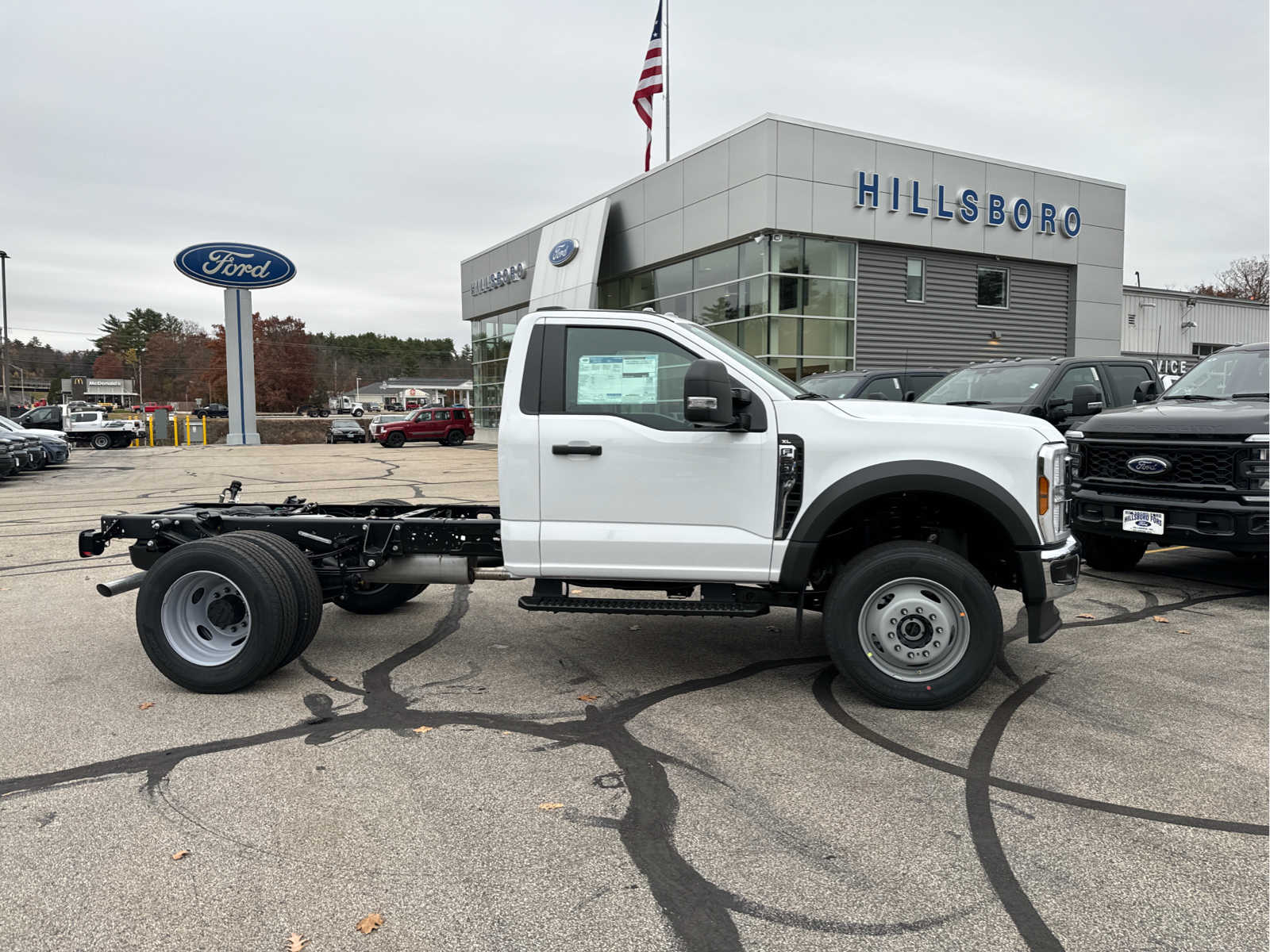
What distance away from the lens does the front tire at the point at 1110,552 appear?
812cm

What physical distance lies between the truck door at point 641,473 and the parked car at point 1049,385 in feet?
20.0

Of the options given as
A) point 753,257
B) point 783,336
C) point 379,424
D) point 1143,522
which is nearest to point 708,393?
point 1143,522

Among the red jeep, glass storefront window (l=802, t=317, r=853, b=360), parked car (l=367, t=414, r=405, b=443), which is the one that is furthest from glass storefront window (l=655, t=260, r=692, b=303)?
parked car (l=367, t=414, r=405, b=443)

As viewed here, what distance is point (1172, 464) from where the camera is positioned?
6.98 meters

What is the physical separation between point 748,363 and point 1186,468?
4.28m

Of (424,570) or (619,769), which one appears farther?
(424,570)

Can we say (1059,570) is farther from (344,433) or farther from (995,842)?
(344,433)

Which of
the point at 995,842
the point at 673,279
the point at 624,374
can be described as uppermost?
the point at 673,279

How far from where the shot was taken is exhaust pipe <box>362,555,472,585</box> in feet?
17.6

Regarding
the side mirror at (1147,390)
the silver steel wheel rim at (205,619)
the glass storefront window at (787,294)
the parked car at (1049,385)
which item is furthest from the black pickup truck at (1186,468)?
the glass storefront window at (787,294)

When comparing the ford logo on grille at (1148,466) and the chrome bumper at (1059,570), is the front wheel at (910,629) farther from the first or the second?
the ford logo on grille at (1148,466)

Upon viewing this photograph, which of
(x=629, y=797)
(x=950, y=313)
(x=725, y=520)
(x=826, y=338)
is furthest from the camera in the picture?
(x=950, y=313)

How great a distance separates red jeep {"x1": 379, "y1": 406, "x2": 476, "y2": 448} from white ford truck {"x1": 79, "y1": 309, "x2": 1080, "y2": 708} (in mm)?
32678

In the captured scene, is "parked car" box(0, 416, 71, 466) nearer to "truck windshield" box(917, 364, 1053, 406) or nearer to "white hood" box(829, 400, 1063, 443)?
"truck windshield" box(917, 364, 1053, 406)
